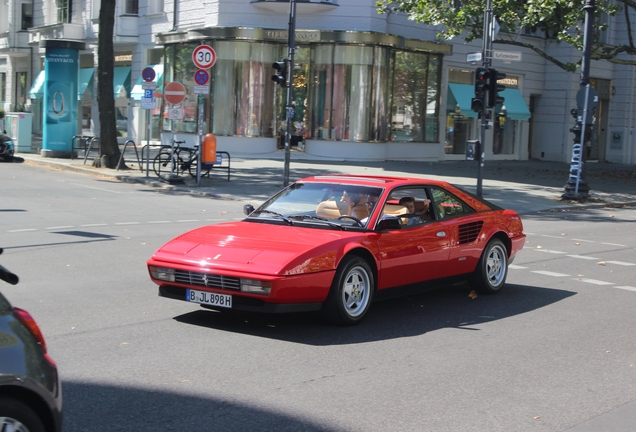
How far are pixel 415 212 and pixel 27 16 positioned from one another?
44.4m

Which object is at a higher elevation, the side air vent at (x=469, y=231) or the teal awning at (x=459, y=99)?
the teal awning at (x=459, y=99)

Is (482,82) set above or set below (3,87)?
below

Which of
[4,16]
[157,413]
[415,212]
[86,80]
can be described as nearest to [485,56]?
[415,212]

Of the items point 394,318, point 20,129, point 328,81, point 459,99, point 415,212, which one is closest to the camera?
point 394,318

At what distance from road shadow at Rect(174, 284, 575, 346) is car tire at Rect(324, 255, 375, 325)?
0.13 m

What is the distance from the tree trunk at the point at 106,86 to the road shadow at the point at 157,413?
21.0 meters

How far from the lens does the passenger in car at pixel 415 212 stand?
8645 millimetres

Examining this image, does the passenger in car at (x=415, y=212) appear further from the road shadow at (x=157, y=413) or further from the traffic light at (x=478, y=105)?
the traffic light at (x=478, y=105)

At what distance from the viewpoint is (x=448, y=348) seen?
23.4 ft

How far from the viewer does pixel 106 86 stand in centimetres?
2562

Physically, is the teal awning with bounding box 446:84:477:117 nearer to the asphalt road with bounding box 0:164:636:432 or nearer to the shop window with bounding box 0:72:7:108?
the asphalt road with bounding box 0:164:636:432

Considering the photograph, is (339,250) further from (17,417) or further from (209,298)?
(17,417)

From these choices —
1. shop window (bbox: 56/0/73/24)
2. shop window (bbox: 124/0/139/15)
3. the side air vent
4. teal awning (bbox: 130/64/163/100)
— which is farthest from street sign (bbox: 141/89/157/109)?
shop window (bbox: 56/0/73/24)

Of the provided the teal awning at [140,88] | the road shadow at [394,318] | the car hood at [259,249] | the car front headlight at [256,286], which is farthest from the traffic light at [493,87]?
the teal awning at [140,88]
